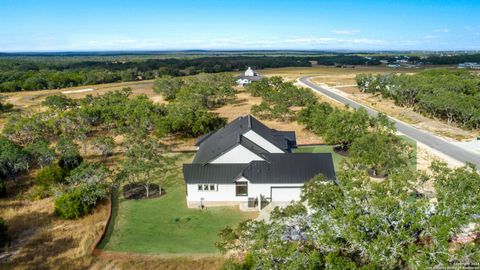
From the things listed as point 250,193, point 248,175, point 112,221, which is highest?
point 248,175

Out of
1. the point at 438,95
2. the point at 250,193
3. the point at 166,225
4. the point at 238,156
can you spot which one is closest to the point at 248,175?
the point at 250,193

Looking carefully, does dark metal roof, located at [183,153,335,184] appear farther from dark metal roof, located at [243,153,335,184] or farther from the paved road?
the paved road

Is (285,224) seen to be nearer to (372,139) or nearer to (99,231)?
(99,231)

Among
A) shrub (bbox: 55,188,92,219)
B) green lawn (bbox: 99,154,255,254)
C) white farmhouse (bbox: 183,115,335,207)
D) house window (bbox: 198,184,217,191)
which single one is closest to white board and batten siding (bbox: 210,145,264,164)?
white farmhouse (bbox: 183,115,335,207)

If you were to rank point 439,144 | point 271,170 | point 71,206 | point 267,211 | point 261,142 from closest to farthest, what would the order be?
point 71,206
point 267,211
point 271,170
point 261,142
point 439,144

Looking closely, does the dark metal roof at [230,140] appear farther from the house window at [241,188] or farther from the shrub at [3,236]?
the shrub at [3,236]

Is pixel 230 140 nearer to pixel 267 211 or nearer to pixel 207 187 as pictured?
pixel 207 187
